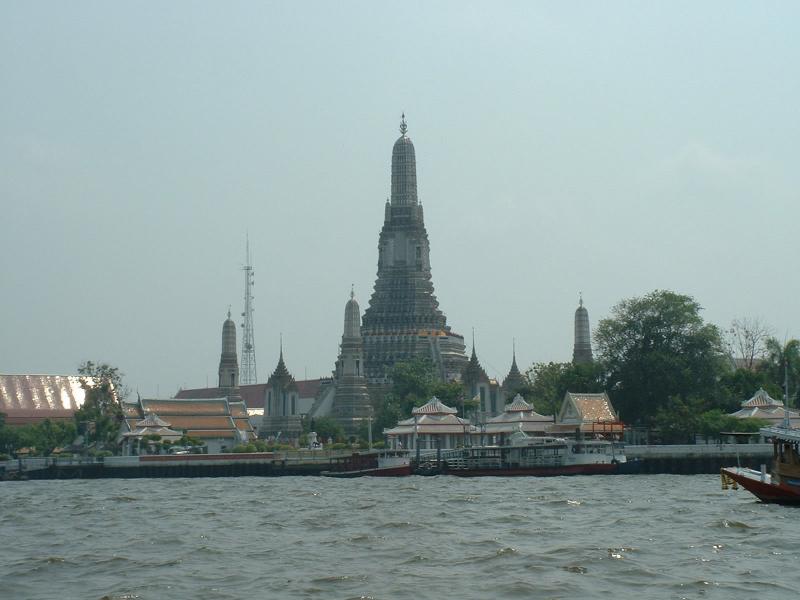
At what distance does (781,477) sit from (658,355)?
4048cm

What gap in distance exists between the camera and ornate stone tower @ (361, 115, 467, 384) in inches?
5103

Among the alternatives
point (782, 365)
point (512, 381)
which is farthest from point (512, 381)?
point (782, 365)

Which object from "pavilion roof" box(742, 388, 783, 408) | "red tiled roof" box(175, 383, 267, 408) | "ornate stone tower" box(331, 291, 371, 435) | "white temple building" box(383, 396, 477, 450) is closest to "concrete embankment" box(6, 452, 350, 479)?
"white temple building" box(383, 396, 477, 450)

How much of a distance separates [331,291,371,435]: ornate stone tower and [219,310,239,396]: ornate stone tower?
1387 centimetres

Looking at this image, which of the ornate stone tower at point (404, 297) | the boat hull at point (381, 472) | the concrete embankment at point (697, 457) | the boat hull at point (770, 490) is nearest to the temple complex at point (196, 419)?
A: the boat hull at point (381, 472)

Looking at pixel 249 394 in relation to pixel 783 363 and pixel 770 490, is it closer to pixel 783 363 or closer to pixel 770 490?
pixel 783 363

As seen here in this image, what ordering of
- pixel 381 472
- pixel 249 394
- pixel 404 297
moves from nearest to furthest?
pixel 381 472 → pixel 404 297 → pixel 249 394

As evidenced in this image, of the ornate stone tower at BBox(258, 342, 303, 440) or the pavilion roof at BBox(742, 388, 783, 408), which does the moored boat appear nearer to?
the pavilion roof at BBox(742, 388, 783, 408)

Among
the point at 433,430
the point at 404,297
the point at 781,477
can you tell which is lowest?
the point at 781,477

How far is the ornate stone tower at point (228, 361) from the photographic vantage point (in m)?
135

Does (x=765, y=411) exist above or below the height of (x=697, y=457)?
above

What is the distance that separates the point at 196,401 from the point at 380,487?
4391 centimetres

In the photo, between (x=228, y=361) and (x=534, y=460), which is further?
(x=228, y=361)

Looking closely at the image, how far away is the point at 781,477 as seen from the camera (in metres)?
43.7
